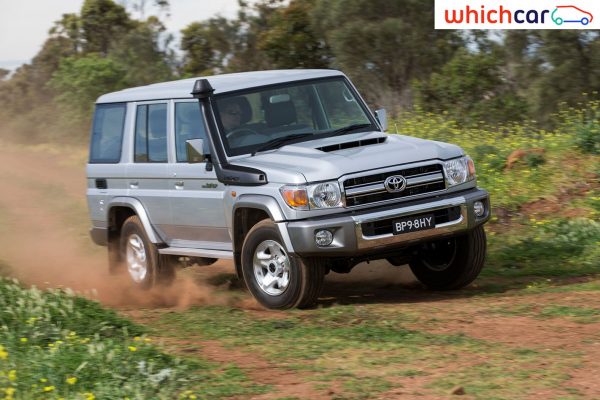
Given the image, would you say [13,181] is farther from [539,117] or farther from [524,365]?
[524,365]

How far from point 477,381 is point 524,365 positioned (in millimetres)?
427

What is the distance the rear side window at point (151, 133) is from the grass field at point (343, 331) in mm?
1301

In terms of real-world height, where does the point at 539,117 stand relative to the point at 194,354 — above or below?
above

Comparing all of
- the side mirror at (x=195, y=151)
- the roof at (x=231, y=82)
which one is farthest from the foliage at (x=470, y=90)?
the side mirror at (x=195, y=151)

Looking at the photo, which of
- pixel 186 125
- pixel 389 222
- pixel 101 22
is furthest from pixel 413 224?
pixel 101 22

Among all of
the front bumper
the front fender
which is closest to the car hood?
the front bumper

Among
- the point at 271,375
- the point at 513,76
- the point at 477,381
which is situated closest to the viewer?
the point at 477,381

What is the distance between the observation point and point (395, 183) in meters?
8.19

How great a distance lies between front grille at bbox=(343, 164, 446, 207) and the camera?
8.05 metres

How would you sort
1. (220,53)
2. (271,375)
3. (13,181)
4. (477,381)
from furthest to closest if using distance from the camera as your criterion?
(220,53), (13,181), (271,375), (477,381)

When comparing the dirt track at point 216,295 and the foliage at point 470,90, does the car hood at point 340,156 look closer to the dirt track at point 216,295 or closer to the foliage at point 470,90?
the dirt track at point 216,295

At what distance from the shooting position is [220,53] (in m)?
32.7

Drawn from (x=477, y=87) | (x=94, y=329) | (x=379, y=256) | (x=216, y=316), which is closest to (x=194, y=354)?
(x=94, y=329)

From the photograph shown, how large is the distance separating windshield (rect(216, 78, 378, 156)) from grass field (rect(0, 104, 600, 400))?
1405 mm
